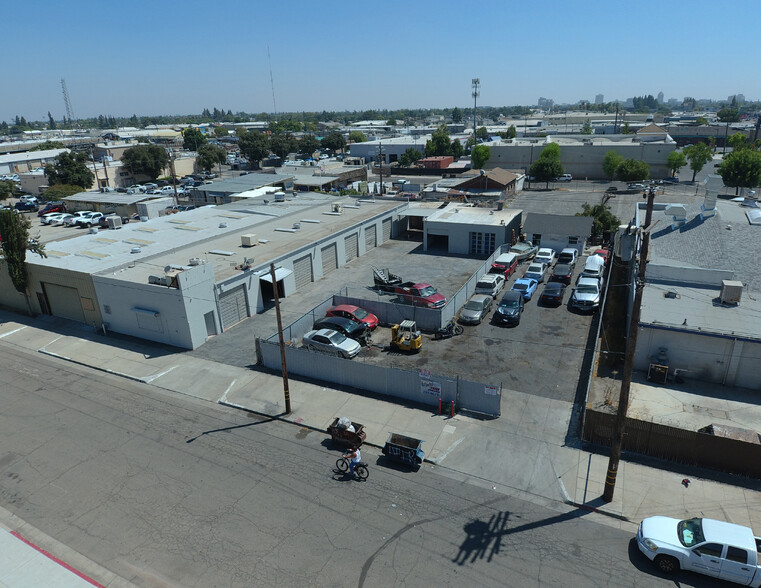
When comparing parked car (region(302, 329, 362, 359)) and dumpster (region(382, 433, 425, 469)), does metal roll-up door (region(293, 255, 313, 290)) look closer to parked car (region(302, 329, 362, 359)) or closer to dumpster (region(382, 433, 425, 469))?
parked car (region(302, 329, 362, 359))

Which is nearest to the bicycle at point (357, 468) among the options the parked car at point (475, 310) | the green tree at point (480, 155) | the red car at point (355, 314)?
the red car at point (355, 314)

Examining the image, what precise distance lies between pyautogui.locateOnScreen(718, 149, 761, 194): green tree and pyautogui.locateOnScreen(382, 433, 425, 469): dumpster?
61966 mm

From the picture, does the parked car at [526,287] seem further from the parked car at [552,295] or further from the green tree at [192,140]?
the green tree at [192,140]

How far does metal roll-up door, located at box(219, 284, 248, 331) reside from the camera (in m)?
26.9

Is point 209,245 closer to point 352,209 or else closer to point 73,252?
point 73,252

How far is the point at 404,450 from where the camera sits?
16.0m

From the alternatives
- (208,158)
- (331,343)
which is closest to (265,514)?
(331,343)

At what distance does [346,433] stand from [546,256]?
24924 mm

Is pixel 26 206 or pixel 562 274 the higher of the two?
pixel 26 206

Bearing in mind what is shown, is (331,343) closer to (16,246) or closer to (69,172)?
(16,246)

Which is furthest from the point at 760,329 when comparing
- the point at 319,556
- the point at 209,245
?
the point at 209,245

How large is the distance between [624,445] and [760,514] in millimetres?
3925

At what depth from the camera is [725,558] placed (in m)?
11.3

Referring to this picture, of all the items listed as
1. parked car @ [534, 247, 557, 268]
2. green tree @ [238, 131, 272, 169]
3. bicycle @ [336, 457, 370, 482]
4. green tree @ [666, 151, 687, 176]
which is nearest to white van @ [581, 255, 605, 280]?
parked car @ [534, 247, 557, 268]
